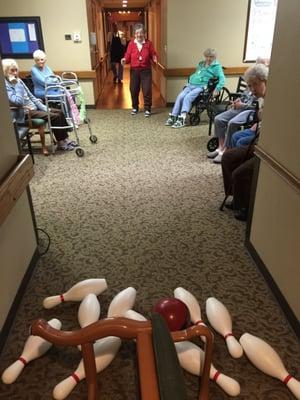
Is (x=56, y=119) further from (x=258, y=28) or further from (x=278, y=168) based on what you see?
(x=258, y=28)

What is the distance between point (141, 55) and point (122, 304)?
519 cm

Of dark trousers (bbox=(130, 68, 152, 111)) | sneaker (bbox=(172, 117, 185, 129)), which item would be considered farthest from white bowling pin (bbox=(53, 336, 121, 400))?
dark trousers (bbox=(130, 68, 152, 111))

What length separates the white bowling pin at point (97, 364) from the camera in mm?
1422

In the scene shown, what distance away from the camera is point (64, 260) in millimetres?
2336

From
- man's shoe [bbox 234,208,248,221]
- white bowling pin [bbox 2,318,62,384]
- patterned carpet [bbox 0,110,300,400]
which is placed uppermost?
white bowling pin [bbox 2,318,62,384]

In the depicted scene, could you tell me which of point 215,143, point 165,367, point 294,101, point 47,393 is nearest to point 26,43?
point 215,143

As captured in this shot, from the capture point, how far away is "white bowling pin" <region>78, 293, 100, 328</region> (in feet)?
5.63

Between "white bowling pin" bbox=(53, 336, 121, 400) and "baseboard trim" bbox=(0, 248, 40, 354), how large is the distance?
403mm

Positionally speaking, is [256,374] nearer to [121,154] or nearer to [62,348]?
[62,348]

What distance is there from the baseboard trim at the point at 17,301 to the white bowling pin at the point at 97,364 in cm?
40

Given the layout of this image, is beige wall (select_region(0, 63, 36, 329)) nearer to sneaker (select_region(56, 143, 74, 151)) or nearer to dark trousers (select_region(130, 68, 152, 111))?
sneaker (select_region(56, 143, 74, 151))

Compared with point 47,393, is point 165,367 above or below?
above

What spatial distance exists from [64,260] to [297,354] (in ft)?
4.91

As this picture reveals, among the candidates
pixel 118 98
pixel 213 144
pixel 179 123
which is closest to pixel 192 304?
pixel 213 144
